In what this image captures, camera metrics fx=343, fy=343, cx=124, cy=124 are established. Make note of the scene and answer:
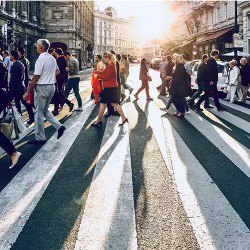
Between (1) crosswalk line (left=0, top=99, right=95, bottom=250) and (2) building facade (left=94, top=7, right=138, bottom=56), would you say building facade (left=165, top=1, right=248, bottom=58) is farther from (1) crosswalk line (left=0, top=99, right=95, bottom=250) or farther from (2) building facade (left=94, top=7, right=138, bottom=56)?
(2) building facade (left=94, top=7, right=138, bottom=56)

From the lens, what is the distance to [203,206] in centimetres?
352

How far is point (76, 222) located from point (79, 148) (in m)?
2.84

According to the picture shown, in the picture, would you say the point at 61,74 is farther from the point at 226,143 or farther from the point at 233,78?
the point at 233,78

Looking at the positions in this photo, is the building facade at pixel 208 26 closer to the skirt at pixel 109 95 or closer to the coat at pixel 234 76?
the coat at pixel 234 76

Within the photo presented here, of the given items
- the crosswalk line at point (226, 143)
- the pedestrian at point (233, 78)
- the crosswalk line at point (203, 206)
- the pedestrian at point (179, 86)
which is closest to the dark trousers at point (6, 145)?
the crosswalk line at point (203, 206)

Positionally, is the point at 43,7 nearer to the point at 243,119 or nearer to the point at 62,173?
the point at 243,119

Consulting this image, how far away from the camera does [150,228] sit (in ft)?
Answer: 9.98

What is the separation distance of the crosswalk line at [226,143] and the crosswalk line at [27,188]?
2.64 metres

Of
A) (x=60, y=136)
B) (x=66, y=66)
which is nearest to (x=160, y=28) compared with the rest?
(x=66, y=66)

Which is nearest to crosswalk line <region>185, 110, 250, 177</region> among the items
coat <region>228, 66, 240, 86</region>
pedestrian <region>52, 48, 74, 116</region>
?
pedestrian <region>52, 48, 74, 116</region>

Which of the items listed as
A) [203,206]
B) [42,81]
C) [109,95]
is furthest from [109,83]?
[203,206]

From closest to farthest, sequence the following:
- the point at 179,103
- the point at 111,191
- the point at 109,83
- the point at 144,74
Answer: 1. the point at 111,191
2. the point at 109,83
3. the point at 179,103
4. the point at 144,74

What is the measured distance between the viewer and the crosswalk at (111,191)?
290 cm

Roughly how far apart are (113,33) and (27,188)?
366 ft
